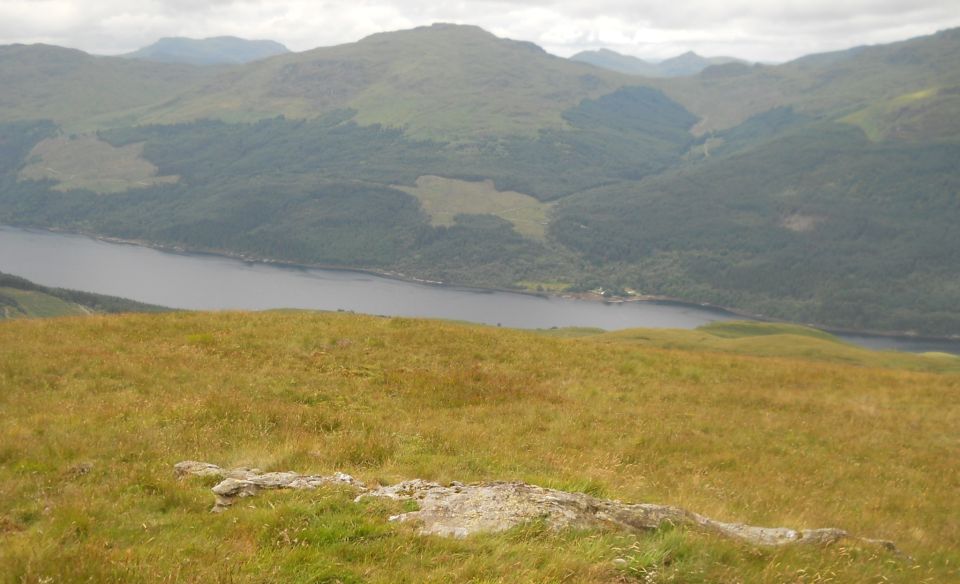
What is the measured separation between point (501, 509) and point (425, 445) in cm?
544

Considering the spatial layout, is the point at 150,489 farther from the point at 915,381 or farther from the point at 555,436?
the point at 915,381

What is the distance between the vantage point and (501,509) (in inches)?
426

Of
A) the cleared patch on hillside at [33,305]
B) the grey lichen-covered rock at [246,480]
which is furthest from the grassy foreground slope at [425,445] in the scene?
the cleared patch on hillside at [33,305]

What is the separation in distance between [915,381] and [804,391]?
27.7 feet

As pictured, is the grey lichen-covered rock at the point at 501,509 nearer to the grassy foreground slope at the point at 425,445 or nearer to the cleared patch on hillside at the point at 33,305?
the grassy foreground slope at the point at 425,445

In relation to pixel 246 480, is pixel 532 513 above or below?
above

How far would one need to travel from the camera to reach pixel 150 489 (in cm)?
1172

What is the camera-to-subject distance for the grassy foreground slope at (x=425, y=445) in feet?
30.7

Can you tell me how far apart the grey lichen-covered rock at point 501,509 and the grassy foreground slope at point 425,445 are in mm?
464

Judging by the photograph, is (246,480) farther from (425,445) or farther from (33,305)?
(33,305)

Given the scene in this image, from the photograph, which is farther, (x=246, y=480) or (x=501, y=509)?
(x=246, y=480)

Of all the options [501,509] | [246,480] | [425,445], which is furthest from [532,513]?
[425,445]

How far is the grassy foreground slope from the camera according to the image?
30.7 ft

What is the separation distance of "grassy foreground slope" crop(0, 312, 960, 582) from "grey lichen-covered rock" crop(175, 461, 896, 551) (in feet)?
1.52
